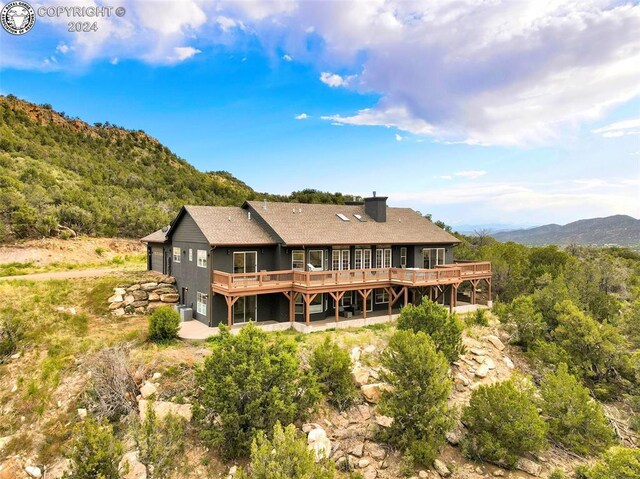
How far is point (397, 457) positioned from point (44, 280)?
2096 centimetres

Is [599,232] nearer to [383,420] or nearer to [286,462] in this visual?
[383,420]

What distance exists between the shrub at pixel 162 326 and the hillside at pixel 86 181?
21.6 m

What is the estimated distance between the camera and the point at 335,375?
1347 centimetres

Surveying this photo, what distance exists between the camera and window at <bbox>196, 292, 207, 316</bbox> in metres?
19.2

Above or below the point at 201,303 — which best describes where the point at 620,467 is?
below

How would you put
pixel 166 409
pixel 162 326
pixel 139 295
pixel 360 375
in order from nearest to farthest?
pixel 166 409, pixel 360 375, pixel 162 326, pixel 139 295

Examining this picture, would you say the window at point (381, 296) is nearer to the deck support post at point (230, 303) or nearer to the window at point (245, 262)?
the window at point (245, 262)

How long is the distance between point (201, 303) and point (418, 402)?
12.3 metres

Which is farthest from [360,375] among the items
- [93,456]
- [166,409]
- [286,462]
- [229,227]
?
[229,227]

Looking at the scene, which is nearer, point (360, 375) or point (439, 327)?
point (360, 375)

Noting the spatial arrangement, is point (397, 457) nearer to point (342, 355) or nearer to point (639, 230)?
point (342, 355)

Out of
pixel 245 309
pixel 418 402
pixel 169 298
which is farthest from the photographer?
pixel 169 298

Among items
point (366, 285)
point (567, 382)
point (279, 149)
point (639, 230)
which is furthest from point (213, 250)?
point (639, 230)

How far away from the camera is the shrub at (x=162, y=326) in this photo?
15875 mm
